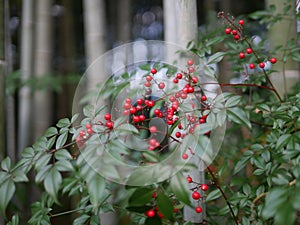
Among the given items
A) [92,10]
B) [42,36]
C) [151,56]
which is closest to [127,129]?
[151,56]

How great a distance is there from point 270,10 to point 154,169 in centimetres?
73

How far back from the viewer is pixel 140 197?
45cm

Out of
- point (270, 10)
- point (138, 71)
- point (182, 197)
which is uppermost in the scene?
point (270, 10)

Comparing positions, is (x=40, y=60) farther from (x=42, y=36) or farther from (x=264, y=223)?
(x=264, y=223)

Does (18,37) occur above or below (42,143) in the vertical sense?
above

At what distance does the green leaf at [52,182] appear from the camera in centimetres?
45

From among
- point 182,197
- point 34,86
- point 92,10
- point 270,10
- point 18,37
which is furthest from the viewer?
point 18,37

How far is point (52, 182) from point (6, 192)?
3.2 inches

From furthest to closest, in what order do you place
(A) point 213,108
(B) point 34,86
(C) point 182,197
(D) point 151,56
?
(B) point 34,86
(D) point 151,56
(A) point 213,108
(C) point 182,197

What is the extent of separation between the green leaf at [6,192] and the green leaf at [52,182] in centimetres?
7

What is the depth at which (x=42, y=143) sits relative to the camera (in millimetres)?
559

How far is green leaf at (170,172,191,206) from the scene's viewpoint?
1.43 ft

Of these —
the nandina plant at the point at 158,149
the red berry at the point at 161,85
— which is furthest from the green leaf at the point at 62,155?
the red berry at the point at 161,85

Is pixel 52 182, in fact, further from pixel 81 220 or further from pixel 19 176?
pixel 81 220
